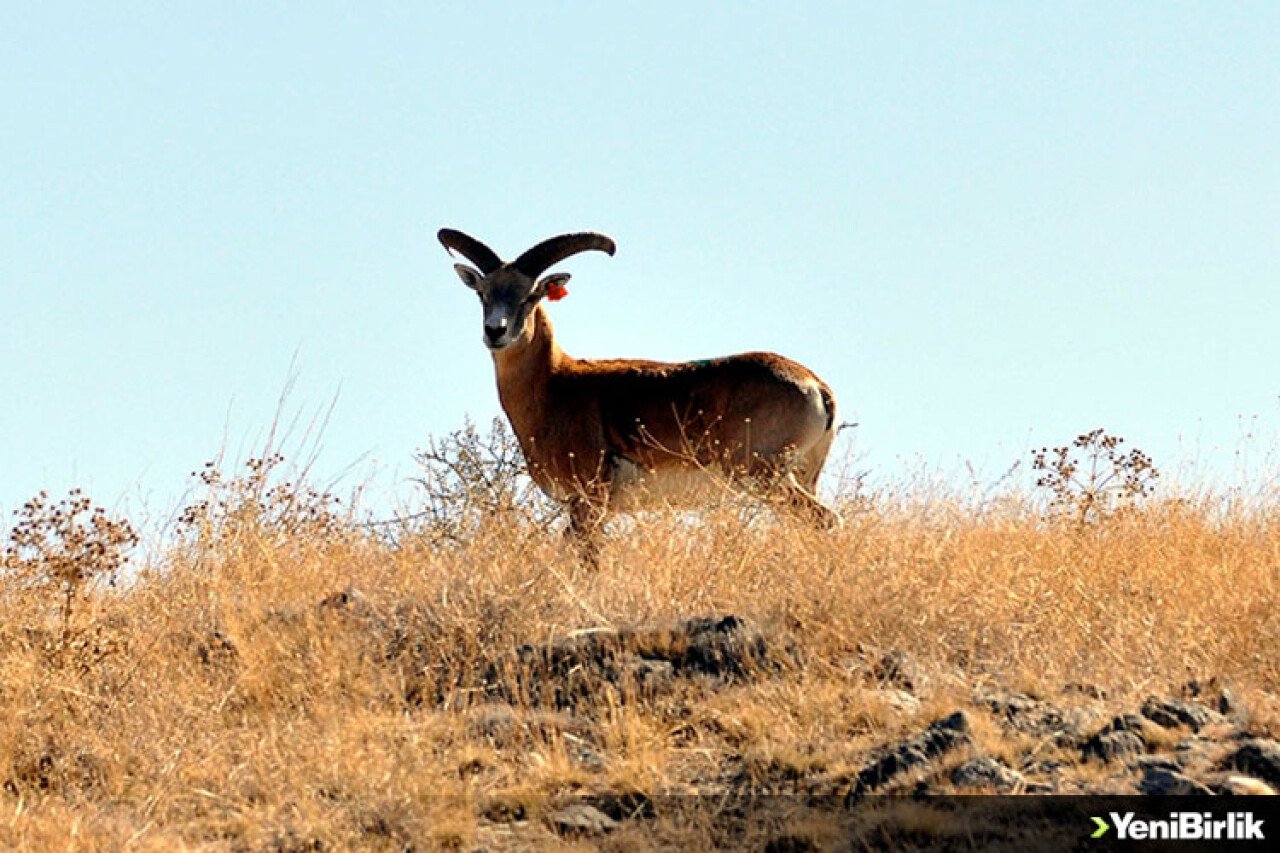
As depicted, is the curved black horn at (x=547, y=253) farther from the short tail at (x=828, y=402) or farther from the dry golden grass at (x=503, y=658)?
the dry golden grass at (x=503, y=658)

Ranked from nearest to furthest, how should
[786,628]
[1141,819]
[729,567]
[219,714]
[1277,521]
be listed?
[1141,819] < [219,714] < [786,628] < [729,567] < [1277,521]

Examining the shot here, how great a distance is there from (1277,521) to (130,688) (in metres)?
8.23

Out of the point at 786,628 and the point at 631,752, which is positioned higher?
the point at 786,628

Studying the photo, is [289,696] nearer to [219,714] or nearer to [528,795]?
[219,714]

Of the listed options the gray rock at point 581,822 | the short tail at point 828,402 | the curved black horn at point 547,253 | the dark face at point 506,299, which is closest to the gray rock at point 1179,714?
the gray rock at point 581,822

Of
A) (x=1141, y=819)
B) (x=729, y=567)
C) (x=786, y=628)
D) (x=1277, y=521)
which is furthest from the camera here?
(x=1277, y=521)

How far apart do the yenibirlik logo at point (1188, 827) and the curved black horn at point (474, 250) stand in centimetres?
870

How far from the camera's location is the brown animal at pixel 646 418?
1255 cm

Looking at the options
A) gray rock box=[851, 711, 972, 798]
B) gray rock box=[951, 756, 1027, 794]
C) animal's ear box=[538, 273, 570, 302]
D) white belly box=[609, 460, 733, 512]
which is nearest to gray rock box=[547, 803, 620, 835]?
gray rock box=[851, 711, 972, 798]

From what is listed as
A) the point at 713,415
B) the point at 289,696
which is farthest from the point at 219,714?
the point at 713,415

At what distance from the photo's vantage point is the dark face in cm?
1309

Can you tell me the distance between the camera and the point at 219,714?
8242mm

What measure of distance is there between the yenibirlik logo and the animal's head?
24.4ft

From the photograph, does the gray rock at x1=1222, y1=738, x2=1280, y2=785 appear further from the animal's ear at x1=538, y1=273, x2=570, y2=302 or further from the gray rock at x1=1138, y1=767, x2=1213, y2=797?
the animal's ear at x1=538, y1=273, x2=570, y2=302
